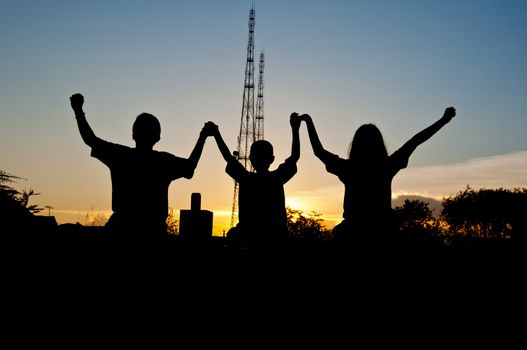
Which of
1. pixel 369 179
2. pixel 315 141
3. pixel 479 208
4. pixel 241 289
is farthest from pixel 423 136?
pixel 479 208

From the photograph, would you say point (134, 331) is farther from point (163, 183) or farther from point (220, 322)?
point (163, 183)

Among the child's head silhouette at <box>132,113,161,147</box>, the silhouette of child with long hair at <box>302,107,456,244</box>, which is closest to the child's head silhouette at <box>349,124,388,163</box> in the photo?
the silhouette of child with long hair at <box>302,107,456,244</box>

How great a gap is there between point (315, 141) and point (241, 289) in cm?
198

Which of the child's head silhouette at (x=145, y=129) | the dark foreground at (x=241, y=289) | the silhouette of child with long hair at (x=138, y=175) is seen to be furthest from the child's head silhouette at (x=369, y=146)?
the child's head silhouette at (x=145, y=129)

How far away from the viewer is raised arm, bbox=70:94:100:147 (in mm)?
5195

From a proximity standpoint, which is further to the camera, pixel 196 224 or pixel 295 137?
pixel 295 137

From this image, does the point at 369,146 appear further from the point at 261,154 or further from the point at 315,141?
the point at 261,154

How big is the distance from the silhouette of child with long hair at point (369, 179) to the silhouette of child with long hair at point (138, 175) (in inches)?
72.5

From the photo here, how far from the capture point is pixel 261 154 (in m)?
6.06

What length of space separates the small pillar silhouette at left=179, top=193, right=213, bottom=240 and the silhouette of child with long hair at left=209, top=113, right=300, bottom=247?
0.29 meters

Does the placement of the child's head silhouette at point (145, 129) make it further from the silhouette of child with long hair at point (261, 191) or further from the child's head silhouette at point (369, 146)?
the child's head silhouette at point (369, 146)

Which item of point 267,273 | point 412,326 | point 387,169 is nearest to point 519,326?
point 412,326

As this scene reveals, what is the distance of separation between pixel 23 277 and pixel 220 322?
6.75 feet

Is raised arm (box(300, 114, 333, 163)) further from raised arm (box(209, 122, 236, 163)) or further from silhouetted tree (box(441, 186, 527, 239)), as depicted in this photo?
silhouetted tree (box(441, 186, 527, 239))
